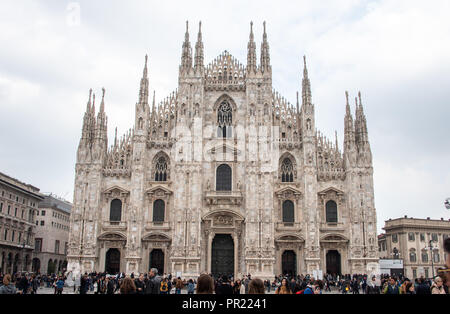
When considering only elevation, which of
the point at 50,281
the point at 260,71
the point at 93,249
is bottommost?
the point at 50,281

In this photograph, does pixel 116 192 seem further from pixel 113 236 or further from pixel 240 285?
pixel 240 285

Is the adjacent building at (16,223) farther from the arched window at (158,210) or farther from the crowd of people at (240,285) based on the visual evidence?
the arched window at (158,210)

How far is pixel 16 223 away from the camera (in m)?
56.3

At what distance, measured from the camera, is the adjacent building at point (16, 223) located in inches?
2087

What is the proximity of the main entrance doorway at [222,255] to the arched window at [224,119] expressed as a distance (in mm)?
10064

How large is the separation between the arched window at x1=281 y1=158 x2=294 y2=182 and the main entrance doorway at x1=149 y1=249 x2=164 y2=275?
13.6m

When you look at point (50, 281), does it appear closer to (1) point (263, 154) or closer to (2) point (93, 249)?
(2) point (93, 249)

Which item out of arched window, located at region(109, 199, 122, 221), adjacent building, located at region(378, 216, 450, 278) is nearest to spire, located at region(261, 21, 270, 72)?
arched window, located at region(109, 199, 122, 221)

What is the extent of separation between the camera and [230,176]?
4391cm

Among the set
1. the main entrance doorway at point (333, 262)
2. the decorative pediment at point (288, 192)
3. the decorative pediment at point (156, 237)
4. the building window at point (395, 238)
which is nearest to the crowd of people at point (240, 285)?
the main entrance doorway at point (333, 262)

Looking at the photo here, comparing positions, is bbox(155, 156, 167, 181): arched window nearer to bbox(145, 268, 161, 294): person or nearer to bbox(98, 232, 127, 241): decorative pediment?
bbox(98, 232, 127, 241): decorative pediment

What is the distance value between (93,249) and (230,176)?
14.4 meters
